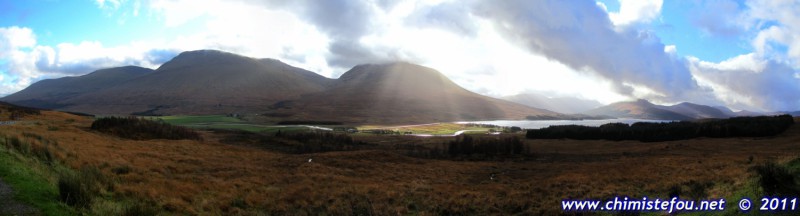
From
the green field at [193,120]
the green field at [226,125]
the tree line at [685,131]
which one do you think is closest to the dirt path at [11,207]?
the tree line at [685,131]

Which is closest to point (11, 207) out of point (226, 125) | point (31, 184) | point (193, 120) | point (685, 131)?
point (31, 184)

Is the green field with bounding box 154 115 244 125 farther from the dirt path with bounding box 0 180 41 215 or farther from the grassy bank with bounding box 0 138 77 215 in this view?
the dirt path with bounding box 0 180 41 215

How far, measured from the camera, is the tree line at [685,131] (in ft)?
268

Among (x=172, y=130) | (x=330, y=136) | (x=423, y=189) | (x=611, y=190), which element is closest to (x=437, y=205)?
(x=423, y=189)

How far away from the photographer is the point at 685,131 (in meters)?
90.8

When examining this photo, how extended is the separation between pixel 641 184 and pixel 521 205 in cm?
951

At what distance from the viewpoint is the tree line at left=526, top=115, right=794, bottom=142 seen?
81812 mm

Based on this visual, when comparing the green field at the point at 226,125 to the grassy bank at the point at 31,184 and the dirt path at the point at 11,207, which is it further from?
the dirt path at the point at 11,207

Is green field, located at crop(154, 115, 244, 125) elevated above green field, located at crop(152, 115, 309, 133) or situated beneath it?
elevated above

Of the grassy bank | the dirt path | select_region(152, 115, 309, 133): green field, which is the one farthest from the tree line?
the dirt path

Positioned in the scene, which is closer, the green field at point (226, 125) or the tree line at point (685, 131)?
the tree line at point (685, 131)

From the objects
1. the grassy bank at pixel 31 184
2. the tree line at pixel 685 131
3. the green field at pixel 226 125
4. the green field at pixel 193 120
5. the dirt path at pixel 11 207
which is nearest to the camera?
the dirt path at pixel 11 207

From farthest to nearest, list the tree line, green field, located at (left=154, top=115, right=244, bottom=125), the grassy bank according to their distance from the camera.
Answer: green field, located at (left=154, top=115, right=244, bottom=125) → the tree line → the grassy bank

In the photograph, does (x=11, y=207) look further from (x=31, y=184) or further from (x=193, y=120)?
(x=193, y=120)
